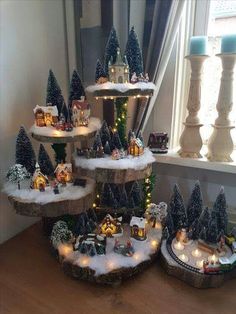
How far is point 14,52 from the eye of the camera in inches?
48.3

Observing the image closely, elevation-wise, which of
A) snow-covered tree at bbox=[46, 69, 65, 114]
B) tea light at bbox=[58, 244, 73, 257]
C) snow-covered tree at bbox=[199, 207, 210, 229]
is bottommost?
tea light at bbox=[58, 244, 73, 257]

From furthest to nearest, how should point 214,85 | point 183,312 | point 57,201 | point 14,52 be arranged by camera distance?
point 214,85
point 14,52
point 57,201
point 183,312

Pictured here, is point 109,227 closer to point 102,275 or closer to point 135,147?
point 102,275

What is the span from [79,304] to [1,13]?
1229 millimetres

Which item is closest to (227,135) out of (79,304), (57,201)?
(57,201)

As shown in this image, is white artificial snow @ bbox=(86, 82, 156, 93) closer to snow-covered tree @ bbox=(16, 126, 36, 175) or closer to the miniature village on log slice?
the miniature village on log slice

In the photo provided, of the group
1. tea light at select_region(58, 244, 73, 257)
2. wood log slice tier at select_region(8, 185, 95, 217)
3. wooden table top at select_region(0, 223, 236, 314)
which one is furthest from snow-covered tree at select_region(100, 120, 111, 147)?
wooden table top at select_region(0, 223, 236, 314)

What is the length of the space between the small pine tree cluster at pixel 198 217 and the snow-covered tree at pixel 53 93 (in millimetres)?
664

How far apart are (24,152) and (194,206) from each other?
0.83 m

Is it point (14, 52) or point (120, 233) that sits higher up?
point (14, 52)

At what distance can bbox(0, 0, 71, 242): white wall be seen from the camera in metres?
1.20

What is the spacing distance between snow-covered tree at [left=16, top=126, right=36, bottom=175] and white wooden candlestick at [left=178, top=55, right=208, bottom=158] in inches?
29.5

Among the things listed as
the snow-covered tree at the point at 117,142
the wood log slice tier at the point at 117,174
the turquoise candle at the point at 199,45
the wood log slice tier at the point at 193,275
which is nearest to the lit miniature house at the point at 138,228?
the wood log slice tier at the point at 193,275

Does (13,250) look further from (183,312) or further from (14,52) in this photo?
(14,52)
